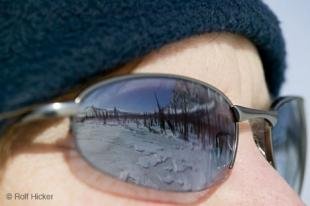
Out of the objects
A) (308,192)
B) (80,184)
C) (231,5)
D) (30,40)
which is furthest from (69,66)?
(308,192)

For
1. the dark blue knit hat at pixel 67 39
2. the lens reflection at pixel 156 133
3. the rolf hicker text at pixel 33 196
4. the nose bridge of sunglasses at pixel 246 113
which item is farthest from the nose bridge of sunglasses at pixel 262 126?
the rolf hicker text at pixel 33 196

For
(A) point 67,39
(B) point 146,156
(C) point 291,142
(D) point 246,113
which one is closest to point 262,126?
(D) point 246,113

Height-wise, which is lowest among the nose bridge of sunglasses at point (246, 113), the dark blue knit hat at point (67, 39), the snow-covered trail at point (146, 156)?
the snow-covered trail at point (146, 156)

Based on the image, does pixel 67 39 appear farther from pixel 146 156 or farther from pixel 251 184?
pixel 251 184

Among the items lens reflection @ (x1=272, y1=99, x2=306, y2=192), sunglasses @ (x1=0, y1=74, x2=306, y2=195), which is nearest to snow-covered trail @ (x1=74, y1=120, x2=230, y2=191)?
sunglasses @ (x1=0, y1=74, x2=306, y2=195)

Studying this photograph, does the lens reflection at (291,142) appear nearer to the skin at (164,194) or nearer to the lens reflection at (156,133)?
the skin at (164,194)

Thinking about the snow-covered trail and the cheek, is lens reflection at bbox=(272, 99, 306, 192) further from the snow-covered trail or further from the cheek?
the snow-covered trail

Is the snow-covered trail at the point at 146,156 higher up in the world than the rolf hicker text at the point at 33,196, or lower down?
higher up

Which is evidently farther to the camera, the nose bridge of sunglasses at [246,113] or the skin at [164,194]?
the nose bridge of sunglasses at [246,113]
